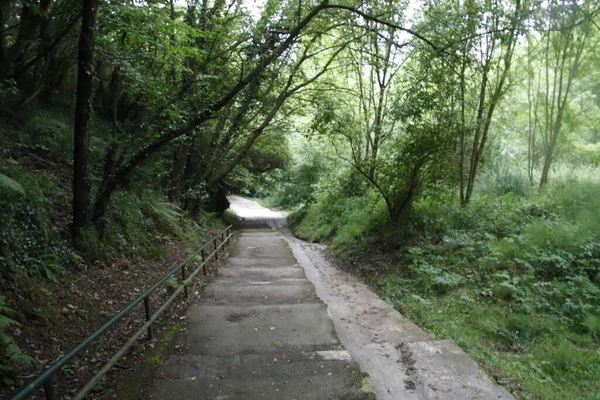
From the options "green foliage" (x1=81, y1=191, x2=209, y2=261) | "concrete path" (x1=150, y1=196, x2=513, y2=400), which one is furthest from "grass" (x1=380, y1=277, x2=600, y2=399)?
"green foliage" (x1=81, y1=191, x2=209, y2=261)

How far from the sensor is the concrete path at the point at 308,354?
11.6 ft

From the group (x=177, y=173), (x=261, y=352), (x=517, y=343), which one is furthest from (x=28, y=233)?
(x=177, y=173)

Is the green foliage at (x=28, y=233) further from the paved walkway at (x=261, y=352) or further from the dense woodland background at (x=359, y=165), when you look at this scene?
the paved walkway at (x=261, y=352)

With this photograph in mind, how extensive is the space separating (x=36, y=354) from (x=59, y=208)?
3.10 m

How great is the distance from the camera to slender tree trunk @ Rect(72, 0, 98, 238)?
524 cm

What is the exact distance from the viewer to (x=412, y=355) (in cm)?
436

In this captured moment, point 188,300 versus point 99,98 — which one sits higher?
point 99,98

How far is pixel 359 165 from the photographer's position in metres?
9.90

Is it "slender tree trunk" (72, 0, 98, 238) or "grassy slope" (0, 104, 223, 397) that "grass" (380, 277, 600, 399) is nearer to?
"grassy slope" (0, 104, 223, 397)

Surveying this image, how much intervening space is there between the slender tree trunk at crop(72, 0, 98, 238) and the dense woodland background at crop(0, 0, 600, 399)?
2cm

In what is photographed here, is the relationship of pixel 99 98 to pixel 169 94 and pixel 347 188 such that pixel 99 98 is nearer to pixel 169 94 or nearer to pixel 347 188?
pixel 169 94

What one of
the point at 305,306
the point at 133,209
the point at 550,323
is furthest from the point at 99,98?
the point at 550,323

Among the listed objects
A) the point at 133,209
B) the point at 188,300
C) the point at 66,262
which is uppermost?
the point at 133,209

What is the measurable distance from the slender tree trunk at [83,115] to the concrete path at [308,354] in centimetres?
237
